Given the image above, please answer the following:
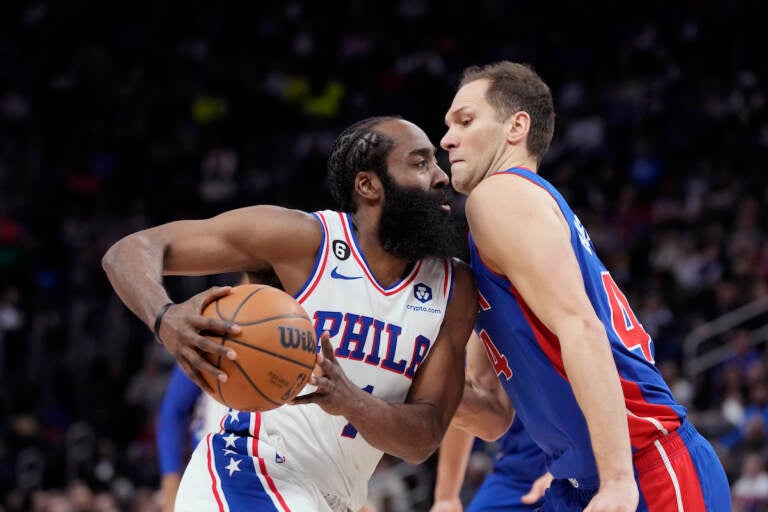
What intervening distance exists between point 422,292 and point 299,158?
38.3 feet

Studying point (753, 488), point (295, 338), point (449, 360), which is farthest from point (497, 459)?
point (753, 488)

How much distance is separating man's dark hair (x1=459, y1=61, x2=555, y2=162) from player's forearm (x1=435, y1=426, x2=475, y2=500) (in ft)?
4.97

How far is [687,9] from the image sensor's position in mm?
15398

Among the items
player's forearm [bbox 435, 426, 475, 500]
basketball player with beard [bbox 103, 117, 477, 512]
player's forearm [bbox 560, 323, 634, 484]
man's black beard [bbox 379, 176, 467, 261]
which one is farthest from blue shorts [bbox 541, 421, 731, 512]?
player's forearm [bbox 435, 426, 475, 500]

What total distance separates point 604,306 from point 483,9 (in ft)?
45.9

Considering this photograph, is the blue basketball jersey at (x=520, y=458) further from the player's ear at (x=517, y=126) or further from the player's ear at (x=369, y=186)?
the player's ear at (x=517, y=126)

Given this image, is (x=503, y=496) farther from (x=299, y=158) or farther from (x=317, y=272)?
(x=299, y=158)

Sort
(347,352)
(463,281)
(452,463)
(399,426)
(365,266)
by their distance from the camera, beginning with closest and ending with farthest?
(399,426) < (347,352) < (365,266) < (463,281) < (452,463)

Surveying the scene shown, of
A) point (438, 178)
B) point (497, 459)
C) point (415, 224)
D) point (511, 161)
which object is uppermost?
point (511, 161)

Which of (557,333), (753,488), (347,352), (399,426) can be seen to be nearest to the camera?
(557,333)

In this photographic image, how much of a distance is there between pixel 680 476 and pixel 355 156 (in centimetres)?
158

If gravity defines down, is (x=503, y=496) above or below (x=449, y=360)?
below

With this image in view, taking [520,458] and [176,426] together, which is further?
[176,426]

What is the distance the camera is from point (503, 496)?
4.86 meters
